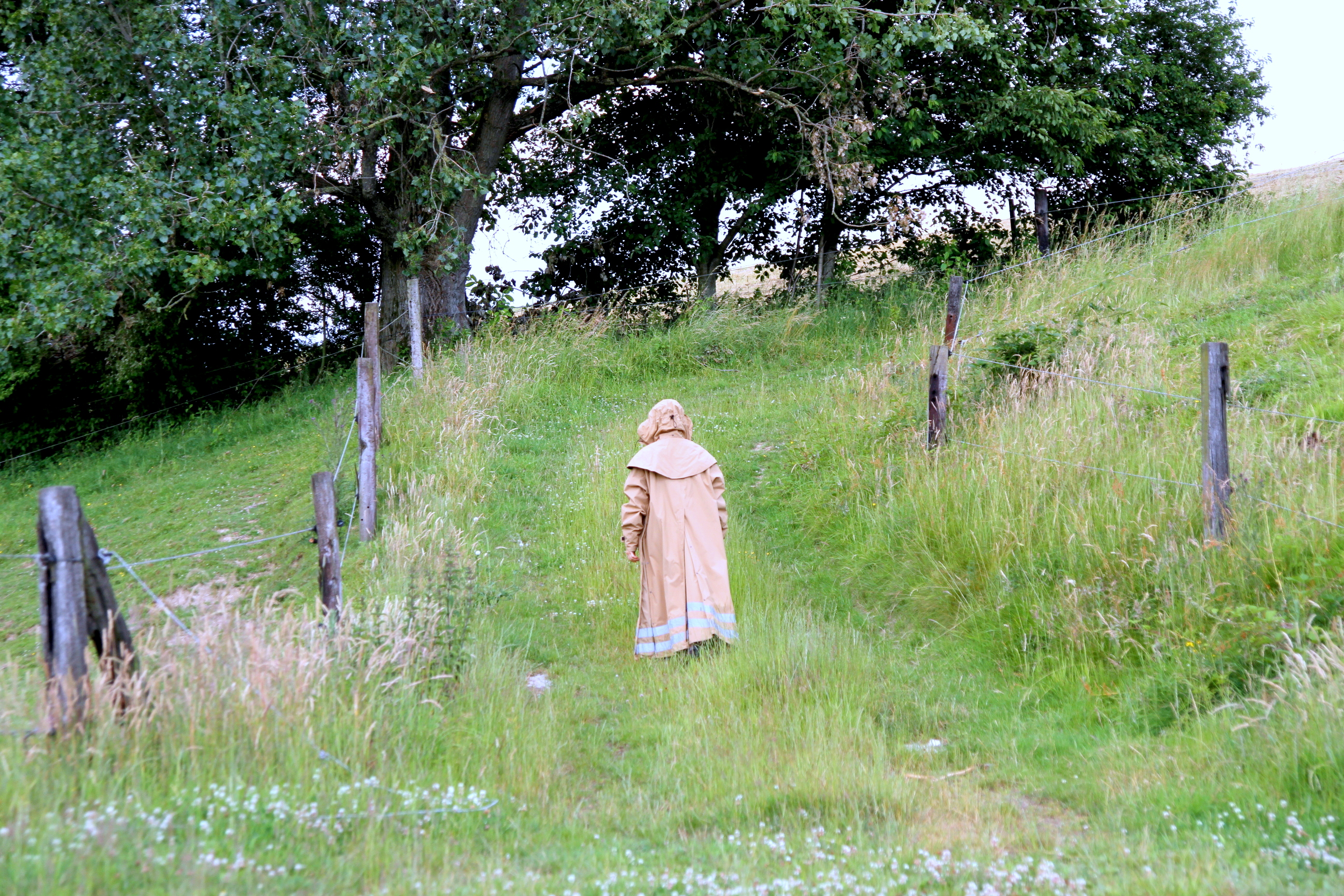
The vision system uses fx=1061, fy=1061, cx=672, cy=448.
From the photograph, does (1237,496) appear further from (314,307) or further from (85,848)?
(314,307)

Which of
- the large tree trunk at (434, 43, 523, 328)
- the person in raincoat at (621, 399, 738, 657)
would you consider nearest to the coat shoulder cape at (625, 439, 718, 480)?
the person in raincoat at (621, 399, 738, 657)

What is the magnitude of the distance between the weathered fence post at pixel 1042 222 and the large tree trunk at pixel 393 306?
9.63 m

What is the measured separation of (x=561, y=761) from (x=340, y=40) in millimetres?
10508

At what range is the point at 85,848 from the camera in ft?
11.2

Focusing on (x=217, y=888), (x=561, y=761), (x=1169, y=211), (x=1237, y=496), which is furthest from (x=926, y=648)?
(x=1169, y=211)

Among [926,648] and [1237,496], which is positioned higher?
[1237,496]

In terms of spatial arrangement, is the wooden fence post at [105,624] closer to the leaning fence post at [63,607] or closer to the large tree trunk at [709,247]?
the leaning fence post at [63,607]

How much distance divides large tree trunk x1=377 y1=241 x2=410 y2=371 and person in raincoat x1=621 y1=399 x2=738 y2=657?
9873mm

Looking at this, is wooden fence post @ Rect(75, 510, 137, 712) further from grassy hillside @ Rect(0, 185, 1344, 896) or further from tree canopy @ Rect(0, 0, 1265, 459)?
tree canopy @ Rect(0, 0, 1265, 459)

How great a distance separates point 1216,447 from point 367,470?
6.60 meters

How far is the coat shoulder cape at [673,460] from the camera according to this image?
262 inches

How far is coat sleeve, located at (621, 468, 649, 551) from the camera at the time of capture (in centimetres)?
669

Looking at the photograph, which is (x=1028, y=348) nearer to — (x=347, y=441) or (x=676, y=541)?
(x=676, y=541)

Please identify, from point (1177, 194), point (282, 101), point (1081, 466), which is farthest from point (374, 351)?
point (1177, 194)
